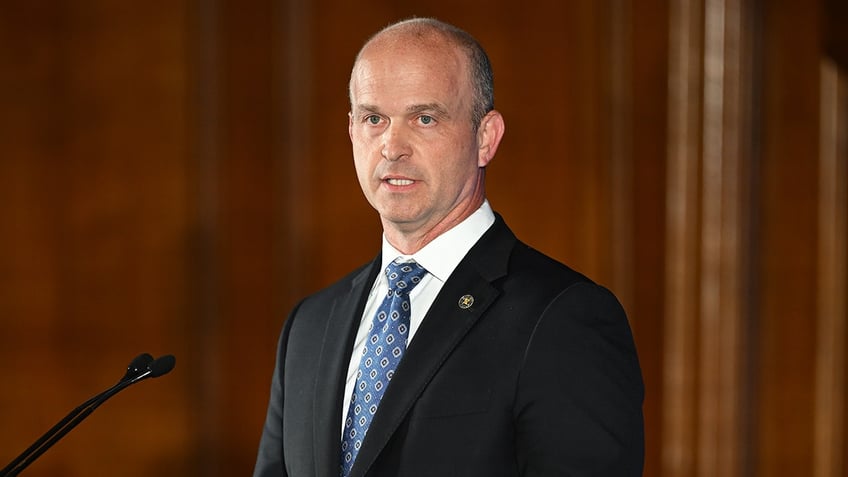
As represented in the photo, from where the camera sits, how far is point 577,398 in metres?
1.26

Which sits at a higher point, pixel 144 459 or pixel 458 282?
pixel 458 282

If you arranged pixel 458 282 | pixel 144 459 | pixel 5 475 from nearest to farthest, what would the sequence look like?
pixel 5 475
pixel 458 282
pixel 144 459

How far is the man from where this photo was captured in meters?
1.28

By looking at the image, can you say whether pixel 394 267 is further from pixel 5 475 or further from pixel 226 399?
pixel 226 399

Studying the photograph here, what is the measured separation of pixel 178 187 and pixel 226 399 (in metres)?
0.57

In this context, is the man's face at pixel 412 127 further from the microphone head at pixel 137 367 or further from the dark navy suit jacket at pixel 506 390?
the microphone head at pixel 137 367

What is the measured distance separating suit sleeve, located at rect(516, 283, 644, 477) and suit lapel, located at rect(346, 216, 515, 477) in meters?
0.10

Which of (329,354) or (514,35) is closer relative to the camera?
(329,354)

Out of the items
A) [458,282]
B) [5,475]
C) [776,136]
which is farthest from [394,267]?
[776,136]

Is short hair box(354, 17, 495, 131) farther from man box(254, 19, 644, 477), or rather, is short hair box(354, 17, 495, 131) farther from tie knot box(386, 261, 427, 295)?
tie knot box(386, 261, 427, 295)

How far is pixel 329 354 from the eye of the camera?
4.83 feet

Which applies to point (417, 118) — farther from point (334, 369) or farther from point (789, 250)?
point (789, 250)

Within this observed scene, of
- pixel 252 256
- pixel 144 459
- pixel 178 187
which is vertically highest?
pixel 178 187

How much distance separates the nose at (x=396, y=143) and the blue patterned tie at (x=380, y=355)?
154 mm
